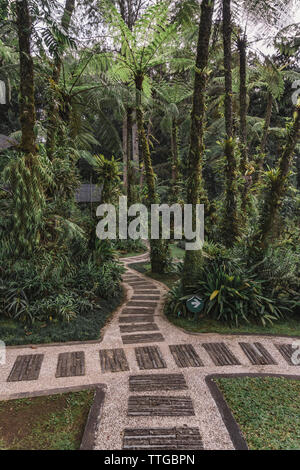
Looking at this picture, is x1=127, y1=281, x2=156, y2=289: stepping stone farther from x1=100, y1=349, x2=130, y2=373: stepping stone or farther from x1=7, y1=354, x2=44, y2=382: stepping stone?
x1=7, y1=354, x2=44, y2=382: stepping stone

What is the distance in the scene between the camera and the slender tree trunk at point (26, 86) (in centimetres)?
486

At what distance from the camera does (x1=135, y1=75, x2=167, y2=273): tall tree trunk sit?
7.13 metres

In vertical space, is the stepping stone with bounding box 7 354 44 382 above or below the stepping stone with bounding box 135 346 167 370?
above

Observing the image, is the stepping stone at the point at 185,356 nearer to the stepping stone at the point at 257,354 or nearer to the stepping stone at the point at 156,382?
the stepping stone at the point at 156,382

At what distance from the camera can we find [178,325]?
5.40m

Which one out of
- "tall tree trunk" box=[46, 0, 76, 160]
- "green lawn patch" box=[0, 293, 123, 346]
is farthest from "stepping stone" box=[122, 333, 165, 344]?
"tall tree trunk" box=[46, 0, 76, 160]

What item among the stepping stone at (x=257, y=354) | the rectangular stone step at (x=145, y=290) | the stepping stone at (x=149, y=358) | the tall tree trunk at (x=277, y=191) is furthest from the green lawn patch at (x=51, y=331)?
the tall tree trunk at (x=277, y=191)

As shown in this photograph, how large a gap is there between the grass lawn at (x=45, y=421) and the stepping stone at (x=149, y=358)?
0.89m

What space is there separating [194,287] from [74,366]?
2.61 meters

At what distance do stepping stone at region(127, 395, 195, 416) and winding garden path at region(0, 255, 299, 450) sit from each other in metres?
0.01

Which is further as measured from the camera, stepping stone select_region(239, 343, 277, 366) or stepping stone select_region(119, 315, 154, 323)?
stepping stone select_region(119, 315, 154, 323)

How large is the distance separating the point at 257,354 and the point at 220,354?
56 cm
